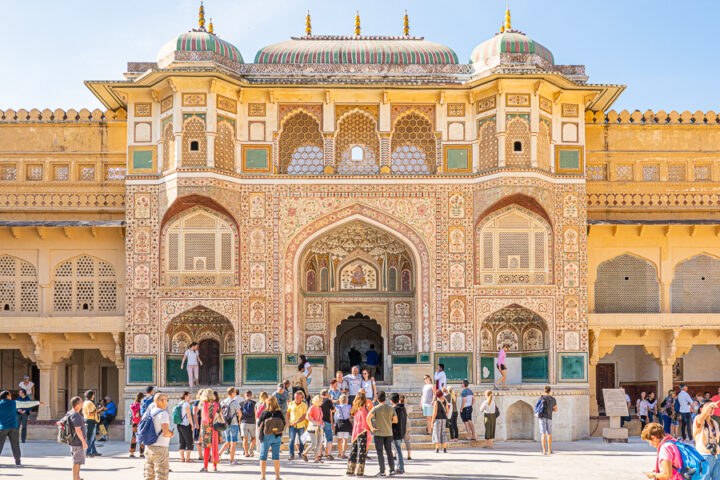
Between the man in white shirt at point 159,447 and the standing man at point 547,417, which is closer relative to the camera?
the man in white shirt at point 159,447

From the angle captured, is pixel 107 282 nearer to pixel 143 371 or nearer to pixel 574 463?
pixel 143 371

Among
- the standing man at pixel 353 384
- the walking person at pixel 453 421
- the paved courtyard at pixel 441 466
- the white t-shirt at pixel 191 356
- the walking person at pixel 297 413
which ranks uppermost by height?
the white t-shirt at pixel 191 356

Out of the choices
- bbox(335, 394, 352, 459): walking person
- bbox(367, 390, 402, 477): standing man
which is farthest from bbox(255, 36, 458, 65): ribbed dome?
bbox(367, 390, 402, 477): standing man

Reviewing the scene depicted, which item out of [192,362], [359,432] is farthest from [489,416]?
[192,362]

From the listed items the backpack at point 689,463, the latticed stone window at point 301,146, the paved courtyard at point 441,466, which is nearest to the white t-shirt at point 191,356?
the paved courtyard at point 441,466

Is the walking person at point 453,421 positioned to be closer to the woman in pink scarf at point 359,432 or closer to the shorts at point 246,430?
the shorts at point 246,430

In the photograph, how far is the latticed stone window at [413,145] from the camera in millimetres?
21328

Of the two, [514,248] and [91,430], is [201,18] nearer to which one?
[514,248]

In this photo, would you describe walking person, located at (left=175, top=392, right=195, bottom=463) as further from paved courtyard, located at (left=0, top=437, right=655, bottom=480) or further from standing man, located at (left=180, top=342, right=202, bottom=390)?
standing man, located at (left=180, top=342, right=202, bottom=390)

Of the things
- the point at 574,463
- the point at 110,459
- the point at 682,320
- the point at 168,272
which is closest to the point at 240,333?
the point at 168,272

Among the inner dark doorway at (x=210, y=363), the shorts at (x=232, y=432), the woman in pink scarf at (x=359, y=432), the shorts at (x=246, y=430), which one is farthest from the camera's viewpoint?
the inner dark doorway at (x=210, y=363)

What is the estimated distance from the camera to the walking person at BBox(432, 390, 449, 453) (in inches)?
637

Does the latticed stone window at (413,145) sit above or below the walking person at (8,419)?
above

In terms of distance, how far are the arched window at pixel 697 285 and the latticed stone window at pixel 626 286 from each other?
61 centimetres
